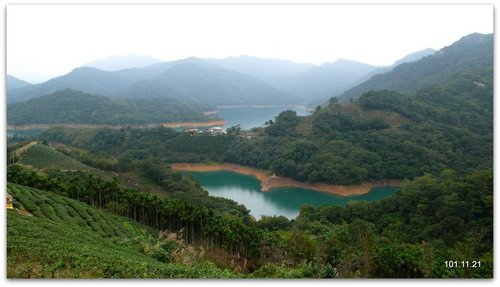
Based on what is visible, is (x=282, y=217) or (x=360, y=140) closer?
(x=282, y=217)

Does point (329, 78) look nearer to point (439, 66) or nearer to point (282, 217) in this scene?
point (439, 66)

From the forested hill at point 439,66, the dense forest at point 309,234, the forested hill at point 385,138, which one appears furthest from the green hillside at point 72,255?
the forested hill at point 439,66

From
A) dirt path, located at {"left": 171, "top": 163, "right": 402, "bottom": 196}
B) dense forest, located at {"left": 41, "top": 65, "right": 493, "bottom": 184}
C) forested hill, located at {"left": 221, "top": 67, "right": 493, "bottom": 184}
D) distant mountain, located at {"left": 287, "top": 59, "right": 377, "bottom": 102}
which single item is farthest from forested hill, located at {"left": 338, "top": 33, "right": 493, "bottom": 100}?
distant mountain, located at {"left": 287, "top": 59, "right": 377, "bottom": 102}

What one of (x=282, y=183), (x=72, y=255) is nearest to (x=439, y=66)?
(x=282, y=183)

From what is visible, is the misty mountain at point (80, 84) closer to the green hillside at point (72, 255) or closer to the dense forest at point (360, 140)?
the dense forest at point (360, 140)

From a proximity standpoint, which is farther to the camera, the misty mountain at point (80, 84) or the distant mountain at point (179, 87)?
the distant mountain at point (179, 87)

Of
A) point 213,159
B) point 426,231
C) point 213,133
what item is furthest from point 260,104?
point 426,231
